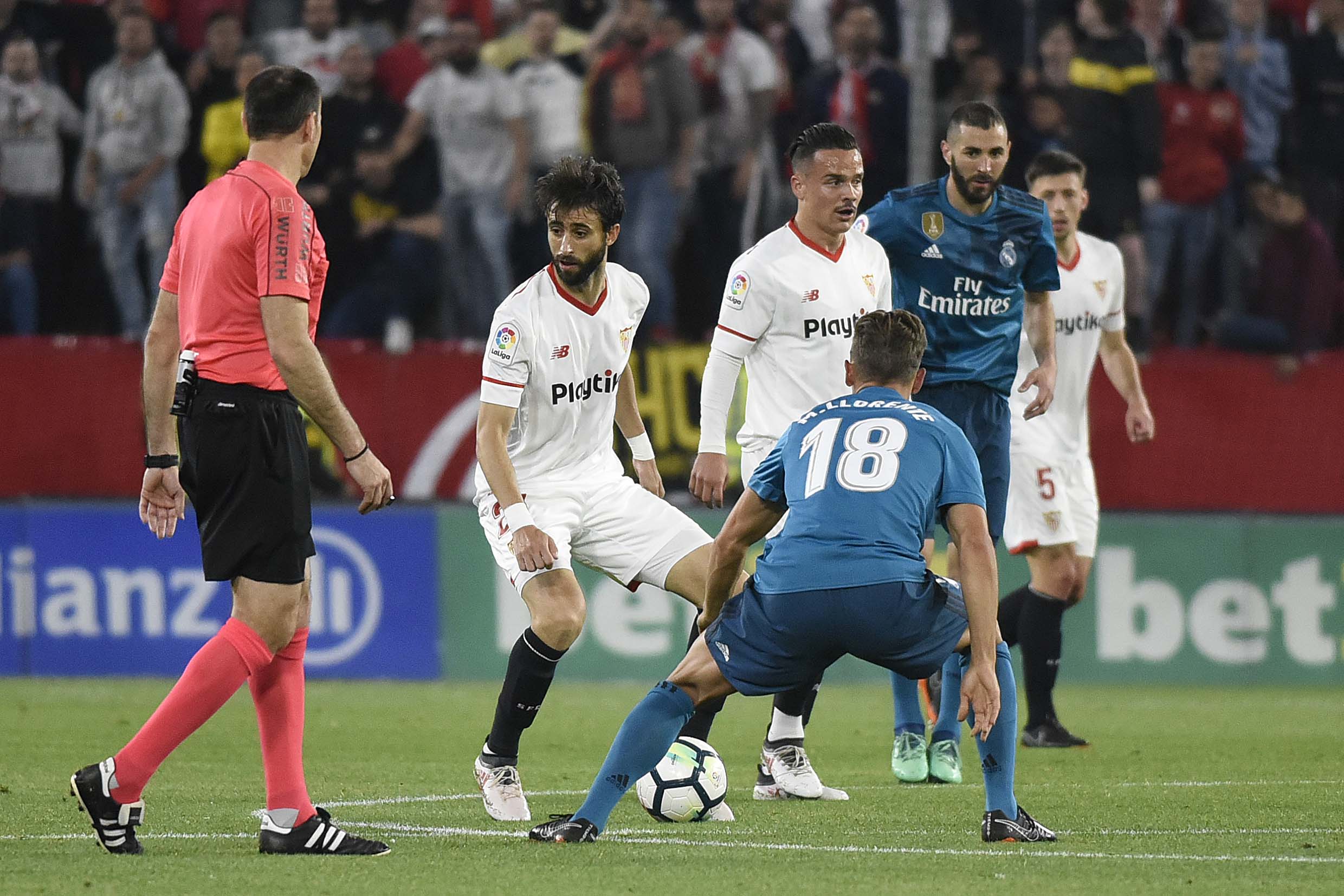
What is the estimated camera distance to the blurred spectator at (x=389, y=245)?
1317 centimetres

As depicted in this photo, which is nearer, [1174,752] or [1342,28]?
[1174,752]

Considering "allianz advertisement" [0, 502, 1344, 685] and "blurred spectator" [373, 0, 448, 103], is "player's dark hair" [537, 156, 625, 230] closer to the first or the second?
"allianz advertisement" [0, 502, 1344, 685]

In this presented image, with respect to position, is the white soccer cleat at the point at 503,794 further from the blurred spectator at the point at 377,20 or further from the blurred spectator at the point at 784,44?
the blurred spectator at the point at 377,20

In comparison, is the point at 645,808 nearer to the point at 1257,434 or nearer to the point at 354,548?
the point at 354,548

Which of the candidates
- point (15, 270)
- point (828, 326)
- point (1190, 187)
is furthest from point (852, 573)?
point (15, 270)

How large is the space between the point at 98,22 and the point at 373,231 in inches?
104

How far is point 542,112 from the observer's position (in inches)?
523

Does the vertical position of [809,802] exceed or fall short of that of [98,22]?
it falls short

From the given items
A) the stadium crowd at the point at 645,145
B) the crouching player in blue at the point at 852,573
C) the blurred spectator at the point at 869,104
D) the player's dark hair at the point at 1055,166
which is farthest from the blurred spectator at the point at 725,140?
the crouching player in blue at the point at 852,573

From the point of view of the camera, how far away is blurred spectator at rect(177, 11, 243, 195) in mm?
13320

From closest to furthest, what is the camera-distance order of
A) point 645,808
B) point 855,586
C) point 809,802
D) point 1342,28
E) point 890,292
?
point 855,586
point 645,808
point 809,802
point 890,292
point 1342,28

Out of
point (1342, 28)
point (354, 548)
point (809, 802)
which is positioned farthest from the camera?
point (1342, 28)

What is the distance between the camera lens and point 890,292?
7.61m

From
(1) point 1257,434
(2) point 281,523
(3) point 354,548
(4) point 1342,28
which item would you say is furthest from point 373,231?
(2) point 281,523
